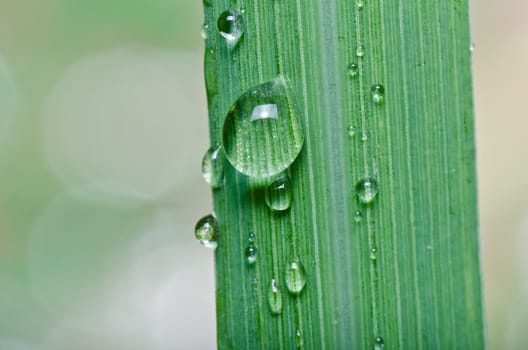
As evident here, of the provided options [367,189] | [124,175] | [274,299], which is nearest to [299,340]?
[274,299]

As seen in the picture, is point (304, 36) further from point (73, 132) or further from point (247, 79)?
point (73, 132)

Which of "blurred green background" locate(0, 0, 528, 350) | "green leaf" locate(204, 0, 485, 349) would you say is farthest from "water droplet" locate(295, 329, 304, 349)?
"blurred green background" locate(0, 0, 528, 350)

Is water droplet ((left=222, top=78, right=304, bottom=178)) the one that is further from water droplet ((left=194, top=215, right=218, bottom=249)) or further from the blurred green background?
the blurred green background

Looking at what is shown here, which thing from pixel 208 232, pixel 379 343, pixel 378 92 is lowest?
pixel 379 343

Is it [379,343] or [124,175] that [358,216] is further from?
[124,175]

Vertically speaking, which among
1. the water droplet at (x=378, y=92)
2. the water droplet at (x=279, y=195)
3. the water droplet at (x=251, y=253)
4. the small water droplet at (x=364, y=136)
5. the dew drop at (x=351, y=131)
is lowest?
the water droplet at (x=251, y=253)

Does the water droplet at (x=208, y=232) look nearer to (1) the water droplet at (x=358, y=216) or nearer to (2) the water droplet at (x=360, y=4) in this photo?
(1) the water droplet at (x=358, y=216)

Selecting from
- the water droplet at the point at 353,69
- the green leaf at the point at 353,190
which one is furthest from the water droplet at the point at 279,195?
the water droplet at the point at 353,69
